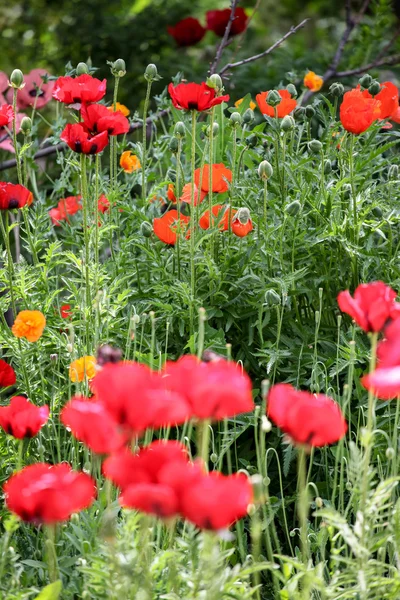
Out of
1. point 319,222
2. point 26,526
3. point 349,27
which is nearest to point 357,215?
point 319,222

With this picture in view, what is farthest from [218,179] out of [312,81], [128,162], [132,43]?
[132,43]

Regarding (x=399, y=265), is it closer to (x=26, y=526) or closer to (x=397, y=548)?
(x=397, y=548)

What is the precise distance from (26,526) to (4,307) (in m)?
0.55

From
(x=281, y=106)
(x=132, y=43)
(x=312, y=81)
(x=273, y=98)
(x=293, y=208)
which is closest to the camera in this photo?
(x=293, y=208)

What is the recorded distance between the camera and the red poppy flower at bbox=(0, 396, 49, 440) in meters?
1.39

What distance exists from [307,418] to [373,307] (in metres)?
0.20

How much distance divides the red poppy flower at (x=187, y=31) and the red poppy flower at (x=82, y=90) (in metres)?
2.34

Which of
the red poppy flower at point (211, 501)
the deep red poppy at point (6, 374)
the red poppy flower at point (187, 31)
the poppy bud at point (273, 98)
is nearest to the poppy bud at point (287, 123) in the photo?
the poppy bud at point (273, 98)

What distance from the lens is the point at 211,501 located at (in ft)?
3.07

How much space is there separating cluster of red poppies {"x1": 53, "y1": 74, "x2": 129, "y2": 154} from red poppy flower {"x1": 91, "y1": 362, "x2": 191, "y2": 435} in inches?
35.0

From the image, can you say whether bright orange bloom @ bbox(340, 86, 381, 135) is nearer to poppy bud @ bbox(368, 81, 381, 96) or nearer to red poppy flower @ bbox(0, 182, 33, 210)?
poppy bud @ bbox(368, 81, 381, 96)

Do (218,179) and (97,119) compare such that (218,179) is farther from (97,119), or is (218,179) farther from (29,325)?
(29,325)

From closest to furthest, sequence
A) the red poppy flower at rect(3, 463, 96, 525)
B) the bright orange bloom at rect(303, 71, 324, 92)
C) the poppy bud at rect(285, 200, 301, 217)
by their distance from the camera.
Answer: the red poppy flower at rect(3, 463, 96, 525)
the poppy bud at rect(285, 200, 301, 217)
the bright orange bloom at rect(303, 71, 324, 92)

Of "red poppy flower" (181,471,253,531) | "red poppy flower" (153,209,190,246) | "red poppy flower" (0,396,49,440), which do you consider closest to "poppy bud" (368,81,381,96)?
"red poppy flower" (153,209,190,246)
